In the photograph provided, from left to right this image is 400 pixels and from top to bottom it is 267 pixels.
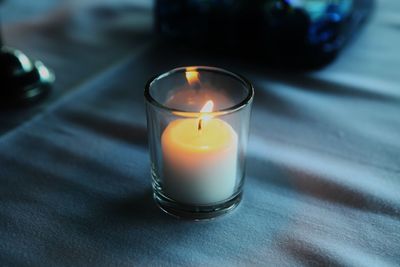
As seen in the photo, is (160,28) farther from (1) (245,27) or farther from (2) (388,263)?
(2) (388,263)

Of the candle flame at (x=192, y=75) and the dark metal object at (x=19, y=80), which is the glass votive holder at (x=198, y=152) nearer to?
the candle flame at (x=192, y=75)

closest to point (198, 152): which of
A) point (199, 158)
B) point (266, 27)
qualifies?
point (199, 158)

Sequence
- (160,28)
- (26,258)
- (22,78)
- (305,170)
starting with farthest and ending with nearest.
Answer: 1. (160,28)
2. (22,78)
3. (305,170)
4. (26,258)

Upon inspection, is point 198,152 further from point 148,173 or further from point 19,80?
point 19,80

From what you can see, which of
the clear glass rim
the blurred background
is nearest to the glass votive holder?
the clear glass rim

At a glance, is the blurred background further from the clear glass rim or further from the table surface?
the clear glass rim

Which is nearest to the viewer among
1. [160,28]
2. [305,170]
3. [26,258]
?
[26,258]

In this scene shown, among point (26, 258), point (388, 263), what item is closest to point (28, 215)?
point (26, 258)
